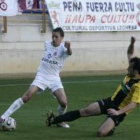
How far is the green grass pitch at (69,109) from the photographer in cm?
1279

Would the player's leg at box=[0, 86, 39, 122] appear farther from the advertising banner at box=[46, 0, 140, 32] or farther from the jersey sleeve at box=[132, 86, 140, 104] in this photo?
the advertising banner at box=[46, 0, 140, 32]

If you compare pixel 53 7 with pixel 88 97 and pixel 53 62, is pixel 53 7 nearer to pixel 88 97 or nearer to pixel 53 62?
pixel 88 97

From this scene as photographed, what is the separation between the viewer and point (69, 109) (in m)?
17.2

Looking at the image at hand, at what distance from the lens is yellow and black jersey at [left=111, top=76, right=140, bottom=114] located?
12641mm

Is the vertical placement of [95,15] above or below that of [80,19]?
above

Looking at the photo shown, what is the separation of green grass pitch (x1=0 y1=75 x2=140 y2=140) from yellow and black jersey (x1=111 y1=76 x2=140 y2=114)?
A: 0.60 metres

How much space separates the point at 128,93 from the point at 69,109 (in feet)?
14.7

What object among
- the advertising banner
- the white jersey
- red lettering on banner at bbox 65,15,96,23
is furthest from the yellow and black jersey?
red lettering on banner at bbox 65,15,96,23

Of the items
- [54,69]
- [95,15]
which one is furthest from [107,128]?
[95,15]

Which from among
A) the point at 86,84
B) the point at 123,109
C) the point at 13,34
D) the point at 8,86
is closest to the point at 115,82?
the point at 86,84

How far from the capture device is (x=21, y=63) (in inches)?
1133

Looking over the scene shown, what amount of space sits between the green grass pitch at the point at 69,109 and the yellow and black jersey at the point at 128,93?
1.97ft

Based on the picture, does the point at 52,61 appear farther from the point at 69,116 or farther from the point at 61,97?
the point at 69,116

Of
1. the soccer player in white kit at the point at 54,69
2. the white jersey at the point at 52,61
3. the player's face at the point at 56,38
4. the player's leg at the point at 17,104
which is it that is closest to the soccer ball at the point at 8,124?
the player's leg at the point at 17,104
